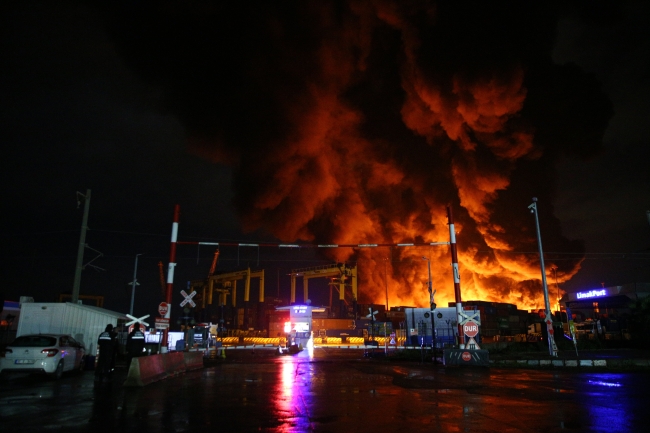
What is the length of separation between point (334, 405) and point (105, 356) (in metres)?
9.03

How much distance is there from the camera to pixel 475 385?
477 inches

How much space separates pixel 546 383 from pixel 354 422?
812 centimetres

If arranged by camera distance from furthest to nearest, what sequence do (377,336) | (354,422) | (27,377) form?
(377,336) → (27,377) → (354,422)

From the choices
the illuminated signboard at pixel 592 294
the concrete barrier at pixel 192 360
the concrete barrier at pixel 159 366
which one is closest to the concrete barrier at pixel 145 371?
the concrete barrier at pixel 159 366

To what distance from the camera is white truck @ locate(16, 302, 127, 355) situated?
19.2 m

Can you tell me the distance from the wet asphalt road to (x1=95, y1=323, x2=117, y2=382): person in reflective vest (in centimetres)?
47

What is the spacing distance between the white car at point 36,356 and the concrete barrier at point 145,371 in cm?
332

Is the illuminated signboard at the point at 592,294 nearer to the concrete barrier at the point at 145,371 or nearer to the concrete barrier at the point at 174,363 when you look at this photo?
the concrete barrier at the point at 174,363

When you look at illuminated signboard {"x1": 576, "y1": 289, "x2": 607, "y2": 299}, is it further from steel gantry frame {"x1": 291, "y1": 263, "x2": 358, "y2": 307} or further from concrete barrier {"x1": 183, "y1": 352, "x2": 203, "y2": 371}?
concrete barrier {"x1": 183, "y1": 352, "x2": 203, "y2": 371}

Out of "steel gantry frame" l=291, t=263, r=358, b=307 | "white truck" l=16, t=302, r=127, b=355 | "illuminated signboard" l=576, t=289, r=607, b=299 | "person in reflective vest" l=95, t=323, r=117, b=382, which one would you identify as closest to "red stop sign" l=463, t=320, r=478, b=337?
"person in reflective vest" l=95, t=323, r=117, b=382

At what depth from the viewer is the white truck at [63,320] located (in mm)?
19156

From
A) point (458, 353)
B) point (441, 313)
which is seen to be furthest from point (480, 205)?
point (458, 353)

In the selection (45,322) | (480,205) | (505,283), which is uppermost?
(480,205)

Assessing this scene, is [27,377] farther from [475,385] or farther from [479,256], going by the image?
[479,256]
